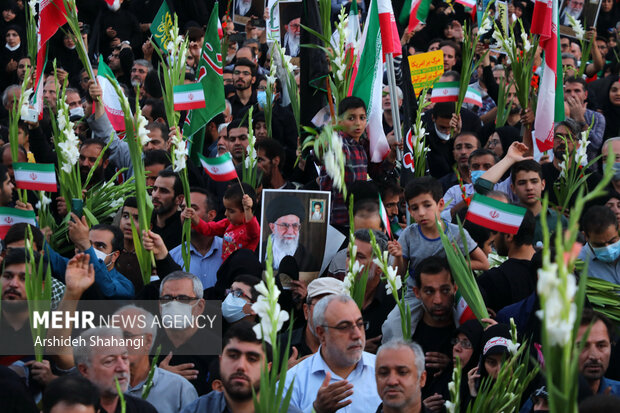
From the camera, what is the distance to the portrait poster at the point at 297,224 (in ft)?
19.9

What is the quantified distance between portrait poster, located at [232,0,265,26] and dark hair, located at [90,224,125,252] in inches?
265

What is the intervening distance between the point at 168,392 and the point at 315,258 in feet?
5.38

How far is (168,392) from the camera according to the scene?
4.74m

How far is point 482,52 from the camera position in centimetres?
989

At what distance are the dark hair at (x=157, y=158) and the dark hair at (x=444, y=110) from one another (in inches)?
98.5

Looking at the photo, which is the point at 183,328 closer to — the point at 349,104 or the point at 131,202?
the point at 131,202

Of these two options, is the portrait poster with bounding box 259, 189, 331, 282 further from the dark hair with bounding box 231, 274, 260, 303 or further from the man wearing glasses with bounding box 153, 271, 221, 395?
the man wearing glasses with bounding box 153, 271, 221, 395

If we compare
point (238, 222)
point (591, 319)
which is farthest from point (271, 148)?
point (591, 319)

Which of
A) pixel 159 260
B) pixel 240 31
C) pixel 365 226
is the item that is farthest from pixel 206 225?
pixel 240 31

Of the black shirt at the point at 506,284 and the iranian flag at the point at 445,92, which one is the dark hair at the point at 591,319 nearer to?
the black shirt at the point at 506,284

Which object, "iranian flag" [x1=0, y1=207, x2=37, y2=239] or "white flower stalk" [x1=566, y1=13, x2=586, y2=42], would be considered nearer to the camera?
"iranian flag" [x1=0, y1=207, x2=37, y2=239]

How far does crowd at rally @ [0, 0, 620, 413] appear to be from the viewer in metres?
4.33

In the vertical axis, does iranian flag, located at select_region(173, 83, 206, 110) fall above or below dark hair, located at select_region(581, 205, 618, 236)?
above

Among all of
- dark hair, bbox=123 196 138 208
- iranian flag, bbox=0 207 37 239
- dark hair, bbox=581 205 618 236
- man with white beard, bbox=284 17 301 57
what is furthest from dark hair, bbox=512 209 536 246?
man with white beard, bbox=284 17 301 57
